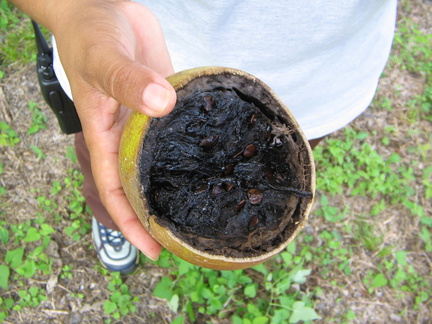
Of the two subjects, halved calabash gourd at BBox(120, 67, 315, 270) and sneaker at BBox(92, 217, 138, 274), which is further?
sneaker at BBox(92, 217, 138, 274)

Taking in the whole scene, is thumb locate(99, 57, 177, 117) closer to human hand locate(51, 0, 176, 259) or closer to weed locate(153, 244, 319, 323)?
human hand locate(51, 0, 176, 259)

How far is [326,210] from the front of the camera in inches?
165

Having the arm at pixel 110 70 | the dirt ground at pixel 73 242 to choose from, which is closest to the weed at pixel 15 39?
the dirt ground at pixel 73 242

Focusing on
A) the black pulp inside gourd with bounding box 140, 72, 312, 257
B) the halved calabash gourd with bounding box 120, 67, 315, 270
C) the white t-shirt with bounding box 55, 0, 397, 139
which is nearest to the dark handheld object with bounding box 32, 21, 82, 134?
the white t-shirt with bounding box 55, 0, 397, 139

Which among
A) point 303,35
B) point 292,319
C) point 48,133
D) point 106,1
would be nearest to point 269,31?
point 303,35

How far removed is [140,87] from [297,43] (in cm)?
123

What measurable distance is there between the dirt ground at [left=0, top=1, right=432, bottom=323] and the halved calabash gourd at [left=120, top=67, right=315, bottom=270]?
1.77 m

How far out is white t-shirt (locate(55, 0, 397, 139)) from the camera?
233 cm

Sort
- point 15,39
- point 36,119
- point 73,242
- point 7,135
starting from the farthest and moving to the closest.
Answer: point 15,39 < point 36,119 < point 7,135 < point 73,242

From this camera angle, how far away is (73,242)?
12.5ft

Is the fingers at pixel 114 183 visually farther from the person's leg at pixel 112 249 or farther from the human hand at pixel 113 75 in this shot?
the person's leg at pixel 112 249

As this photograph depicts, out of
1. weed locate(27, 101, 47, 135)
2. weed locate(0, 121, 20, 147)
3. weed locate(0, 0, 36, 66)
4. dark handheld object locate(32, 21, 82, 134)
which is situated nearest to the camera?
dark handheld object locate(32, 21, 82, 134)

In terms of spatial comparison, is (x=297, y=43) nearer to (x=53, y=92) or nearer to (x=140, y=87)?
(x=140, y=87)

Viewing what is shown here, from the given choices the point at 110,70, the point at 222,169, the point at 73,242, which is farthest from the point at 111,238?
the point at 110,70
